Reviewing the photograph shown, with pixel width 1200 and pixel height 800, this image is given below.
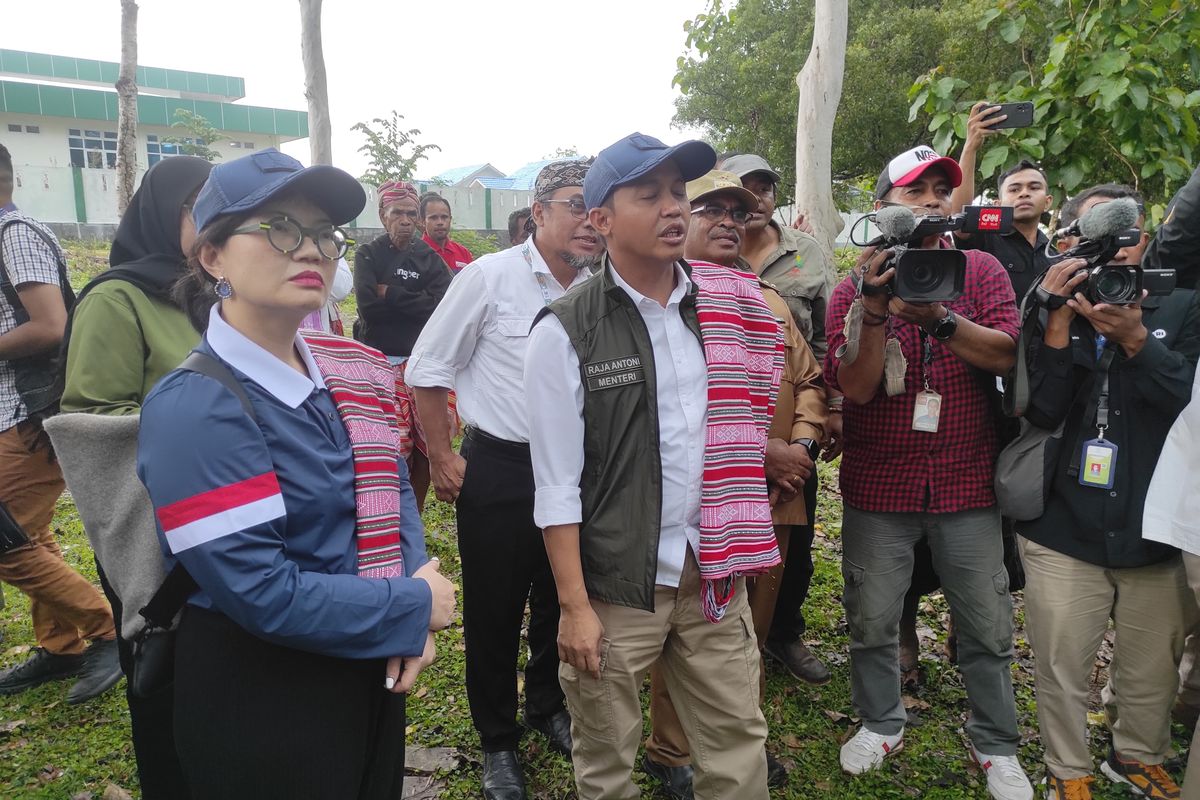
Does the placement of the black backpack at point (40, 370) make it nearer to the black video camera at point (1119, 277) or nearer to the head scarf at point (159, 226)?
the head scarf at point (159, 226)

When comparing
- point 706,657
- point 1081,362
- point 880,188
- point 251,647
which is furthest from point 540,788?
point 880,188

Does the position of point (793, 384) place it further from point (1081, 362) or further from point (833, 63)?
point (833, 63)

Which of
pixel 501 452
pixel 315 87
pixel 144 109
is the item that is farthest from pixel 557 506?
pixel 144 109

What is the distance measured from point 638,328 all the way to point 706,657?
961 millimetres

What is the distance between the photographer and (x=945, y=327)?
8.39 feet

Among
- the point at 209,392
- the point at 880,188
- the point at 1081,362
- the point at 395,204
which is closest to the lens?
the point at 209,392

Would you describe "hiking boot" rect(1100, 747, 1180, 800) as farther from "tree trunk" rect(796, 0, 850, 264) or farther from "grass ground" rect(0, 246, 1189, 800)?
"tree trunk" rect(796, 0, 850, 264)

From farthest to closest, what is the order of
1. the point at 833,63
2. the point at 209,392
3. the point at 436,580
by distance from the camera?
the point at 833,63, the point at 436,580, the point at 209,392

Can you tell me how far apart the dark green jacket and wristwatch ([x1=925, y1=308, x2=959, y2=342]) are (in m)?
1.02

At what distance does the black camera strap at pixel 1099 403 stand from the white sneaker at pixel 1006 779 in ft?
3.53

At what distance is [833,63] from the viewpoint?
6836 mm

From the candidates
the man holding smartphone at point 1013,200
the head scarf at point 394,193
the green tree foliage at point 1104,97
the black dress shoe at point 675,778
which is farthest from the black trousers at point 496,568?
the head scarf at point 394,193

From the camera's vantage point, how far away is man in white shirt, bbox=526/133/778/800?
2.14 meters

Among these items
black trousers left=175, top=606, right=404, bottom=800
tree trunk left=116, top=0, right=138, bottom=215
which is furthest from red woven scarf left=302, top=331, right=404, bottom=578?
tree trunk left=116, top=0, right=138, bottom=215
